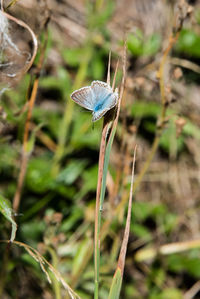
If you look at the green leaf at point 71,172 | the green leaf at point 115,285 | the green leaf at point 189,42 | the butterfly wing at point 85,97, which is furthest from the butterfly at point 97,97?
the green leaf at point 189,42

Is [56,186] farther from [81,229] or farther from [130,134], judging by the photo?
[130,134]

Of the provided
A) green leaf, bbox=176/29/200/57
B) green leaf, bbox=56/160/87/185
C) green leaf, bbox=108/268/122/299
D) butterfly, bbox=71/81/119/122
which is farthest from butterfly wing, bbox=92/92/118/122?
green leaf, bbox=176/29/200/57

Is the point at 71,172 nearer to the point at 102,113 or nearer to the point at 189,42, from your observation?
the point at 102,113

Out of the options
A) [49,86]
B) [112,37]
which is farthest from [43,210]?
[112,37]

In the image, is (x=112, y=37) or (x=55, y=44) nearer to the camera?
(x=55, y=44)

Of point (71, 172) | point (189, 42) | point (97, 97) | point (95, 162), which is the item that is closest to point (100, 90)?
point (97, 97)

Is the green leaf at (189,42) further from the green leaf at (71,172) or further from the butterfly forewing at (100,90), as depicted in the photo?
the butterfly forewing at (100,90)

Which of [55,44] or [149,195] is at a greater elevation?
[55,44]
